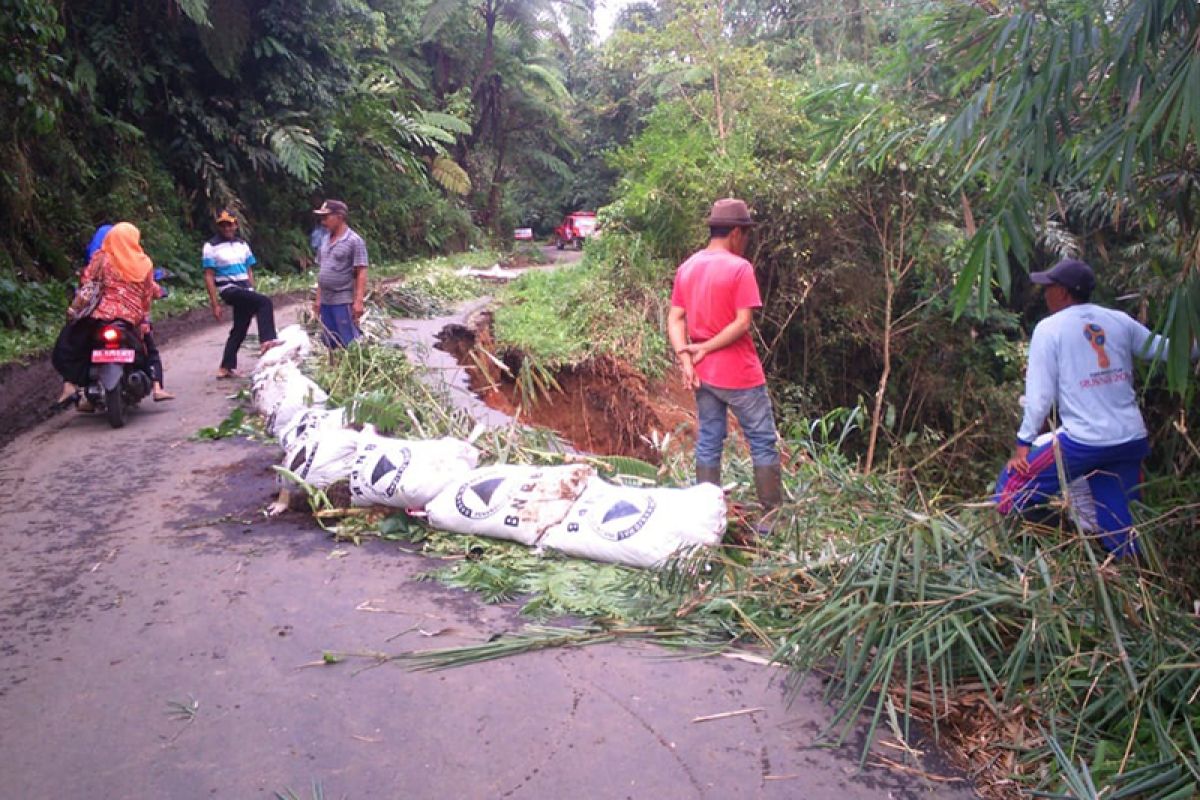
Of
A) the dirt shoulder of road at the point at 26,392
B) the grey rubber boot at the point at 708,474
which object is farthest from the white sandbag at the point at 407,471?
the dirt shoulder of road at the point at 26,392

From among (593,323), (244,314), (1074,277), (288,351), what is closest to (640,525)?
(1074,277)

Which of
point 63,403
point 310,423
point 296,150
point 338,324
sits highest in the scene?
point 296,150

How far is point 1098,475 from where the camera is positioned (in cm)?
415

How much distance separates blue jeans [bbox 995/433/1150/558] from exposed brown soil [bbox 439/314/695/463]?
17.5 feet

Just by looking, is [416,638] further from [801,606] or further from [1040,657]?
[1040,657]

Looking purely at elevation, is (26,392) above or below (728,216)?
below

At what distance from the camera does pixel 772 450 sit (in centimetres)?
479

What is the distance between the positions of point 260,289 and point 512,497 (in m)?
14.1

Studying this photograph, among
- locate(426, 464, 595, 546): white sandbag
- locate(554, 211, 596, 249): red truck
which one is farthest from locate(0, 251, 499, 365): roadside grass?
locate(554, 211, 596, 249): red truck

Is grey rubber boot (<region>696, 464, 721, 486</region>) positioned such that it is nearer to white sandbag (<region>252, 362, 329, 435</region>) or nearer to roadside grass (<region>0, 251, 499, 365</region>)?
white sandbag (<region>252, 362, 329, 435</region>)

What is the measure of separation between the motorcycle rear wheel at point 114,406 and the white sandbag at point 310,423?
1.93 meters

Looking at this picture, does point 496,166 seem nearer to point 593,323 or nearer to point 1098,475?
point 593,323

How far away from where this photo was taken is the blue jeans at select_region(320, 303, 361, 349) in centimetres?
778

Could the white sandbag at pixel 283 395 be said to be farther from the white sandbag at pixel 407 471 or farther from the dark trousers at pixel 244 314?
the white sandbag at pixel 407 471
